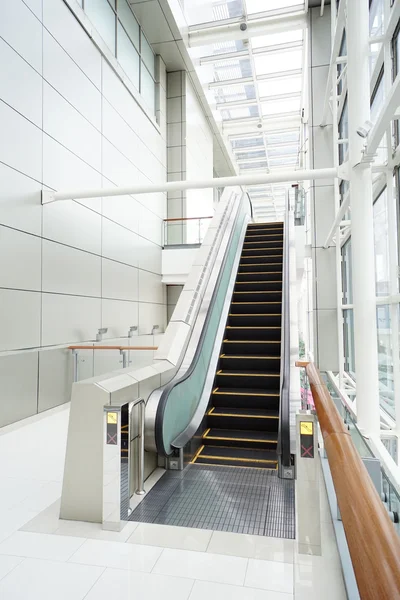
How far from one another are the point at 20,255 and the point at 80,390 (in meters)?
3.59

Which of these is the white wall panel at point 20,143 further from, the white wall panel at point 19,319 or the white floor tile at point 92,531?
the white floor tile at point 92,531

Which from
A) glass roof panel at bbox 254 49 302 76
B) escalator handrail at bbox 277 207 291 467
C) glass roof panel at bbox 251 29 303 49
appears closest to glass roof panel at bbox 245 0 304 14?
glass roof panel at bbox 251 29 303 49

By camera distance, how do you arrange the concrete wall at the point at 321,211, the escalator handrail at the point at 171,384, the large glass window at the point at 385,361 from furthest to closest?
the concrete wall at the point at 321,211
the large glass window at the point at 385,361
the escalator handrail at the point at 171,384

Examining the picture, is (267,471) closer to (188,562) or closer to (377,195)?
(188,562)

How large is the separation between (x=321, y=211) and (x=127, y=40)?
246 inches

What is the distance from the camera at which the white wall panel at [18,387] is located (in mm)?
5547

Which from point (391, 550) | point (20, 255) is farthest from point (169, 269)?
point (391, 550)

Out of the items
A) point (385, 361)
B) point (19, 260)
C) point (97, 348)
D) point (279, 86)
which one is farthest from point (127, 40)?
point (385, 361)

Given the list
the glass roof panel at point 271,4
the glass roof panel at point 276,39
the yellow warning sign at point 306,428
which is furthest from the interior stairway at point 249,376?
the glass roof panel at point 276,39

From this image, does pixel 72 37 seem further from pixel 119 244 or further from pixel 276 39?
pixel 276 39

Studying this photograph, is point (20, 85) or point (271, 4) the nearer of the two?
point (20, 85)

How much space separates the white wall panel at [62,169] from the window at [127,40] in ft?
10.1

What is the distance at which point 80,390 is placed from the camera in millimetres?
3143

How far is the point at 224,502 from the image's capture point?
3369 millimetres
